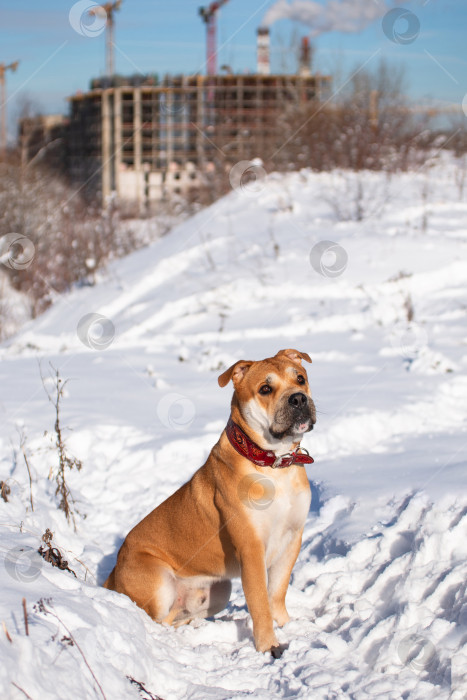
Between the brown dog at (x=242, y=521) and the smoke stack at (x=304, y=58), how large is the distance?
2568 centimetres

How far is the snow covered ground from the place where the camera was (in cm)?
307

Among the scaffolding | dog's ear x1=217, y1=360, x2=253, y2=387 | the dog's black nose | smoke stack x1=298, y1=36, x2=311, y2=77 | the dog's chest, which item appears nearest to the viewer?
the dog's black nose

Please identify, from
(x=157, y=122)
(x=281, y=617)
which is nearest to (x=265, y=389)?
(x=281, y=617)

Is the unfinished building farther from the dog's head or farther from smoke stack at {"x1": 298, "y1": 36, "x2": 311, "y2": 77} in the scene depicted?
the dog's head

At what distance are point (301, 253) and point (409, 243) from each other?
1674 mm

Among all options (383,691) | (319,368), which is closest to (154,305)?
(319,368)

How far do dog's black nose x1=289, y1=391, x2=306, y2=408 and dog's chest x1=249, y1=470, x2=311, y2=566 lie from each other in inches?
15.7

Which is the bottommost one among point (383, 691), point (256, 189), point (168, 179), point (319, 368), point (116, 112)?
point (383, 691)

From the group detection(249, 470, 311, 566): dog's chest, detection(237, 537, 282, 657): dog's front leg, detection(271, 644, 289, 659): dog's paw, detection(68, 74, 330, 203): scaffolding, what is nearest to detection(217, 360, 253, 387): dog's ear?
detection(249, 470, 311, 566): dog's chest

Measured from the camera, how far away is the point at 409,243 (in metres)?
11.4

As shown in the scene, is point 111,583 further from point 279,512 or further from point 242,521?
point 279,512

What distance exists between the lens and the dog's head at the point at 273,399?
136 inches

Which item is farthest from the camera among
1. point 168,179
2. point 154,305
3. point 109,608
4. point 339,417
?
point 168,179

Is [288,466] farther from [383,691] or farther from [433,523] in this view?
[383,691]
